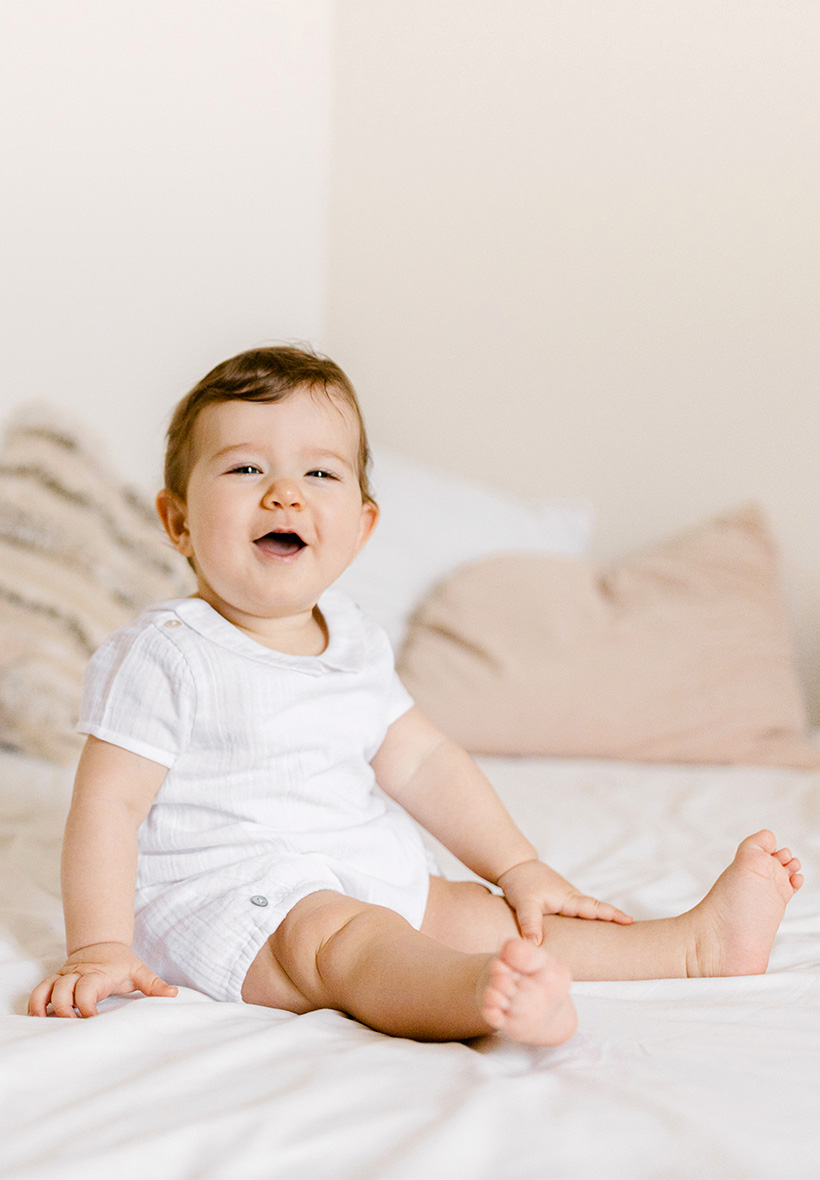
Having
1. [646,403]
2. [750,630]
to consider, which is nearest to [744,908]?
[750,630]

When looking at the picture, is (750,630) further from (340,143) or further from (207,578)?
(340,143)

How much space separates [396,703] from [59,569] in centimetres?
73

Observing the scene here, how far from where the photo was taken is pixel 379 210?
2.35 m

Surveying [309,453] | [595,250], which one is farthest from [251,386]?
[595,250]

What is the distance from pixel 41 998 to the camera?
2.31ft

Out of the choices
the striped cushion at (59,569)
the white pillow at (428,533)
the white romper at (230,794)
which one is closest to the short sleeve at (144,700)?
the white romper at (230,794)

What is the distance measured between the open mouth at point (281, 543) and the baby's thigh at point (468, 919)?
30 centimetres

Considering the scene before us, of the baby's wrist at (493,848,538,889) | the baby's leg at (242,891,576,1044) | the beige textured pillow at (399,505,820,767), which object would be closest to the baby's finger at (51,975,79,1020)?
the baby's leg at (242,891,576,1044)

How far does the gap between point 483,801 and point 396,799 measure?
0.08 metres

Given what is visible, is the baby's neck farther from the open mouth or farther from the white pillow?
the white pillow

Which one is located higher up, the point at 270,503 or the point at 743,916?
the point at 270,503

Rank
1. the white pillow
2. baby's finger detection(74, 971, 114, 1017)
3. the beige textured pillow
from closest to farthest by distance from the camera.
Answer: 1. baby's finger detection(74, 971, 114, 1017)
2. the beige textured pillow
3. the white pillow

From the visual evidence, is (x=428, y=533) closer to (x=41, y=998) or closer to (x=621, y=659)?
(x=621, y=659)

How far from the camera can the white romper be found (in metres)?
0.79
